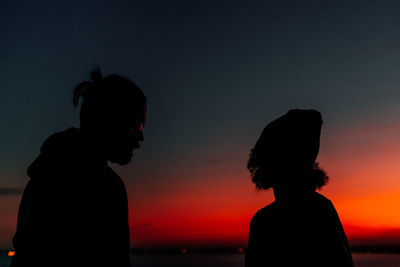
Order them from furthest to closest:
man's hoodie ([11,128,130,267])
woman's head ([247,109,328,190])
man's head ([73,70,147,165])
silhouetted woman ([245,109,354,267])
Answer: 1. woman's head ([247,109,328,190])
2. silhouetted woman ([245,109,354,267])
3. man's head ([73,70,147,165])
4. man's hoodie ([11,128,130,267])

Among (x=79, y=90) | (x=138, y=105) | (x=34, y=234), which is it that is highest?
(x=79, y=90)

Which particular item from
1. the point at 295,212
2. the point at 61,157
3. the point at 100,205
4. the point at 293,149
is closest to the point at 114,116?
the point at 61,157

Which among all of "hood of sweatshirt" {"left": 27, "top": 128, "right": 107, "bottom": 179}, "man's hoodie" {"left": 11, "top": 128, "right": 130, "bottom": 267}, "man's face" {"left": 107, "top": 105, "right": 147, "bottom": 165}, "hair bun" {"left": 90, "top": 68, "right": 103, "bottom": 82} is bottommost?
Answer: "man's hoodie" {"left": 11, "top": 128, "right": 130, "bottom": 267}

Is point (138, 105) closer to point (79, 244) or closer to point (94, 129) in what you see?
point (94, 129)

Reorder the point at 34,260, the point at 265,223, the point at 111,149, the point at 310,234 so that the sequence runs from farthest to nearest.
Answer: the point at 265,223, the point at 310,234, the point at 111,149, the point at 34,260

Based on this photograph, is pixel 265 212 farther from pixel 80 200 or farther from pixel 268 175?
pixel 80 200

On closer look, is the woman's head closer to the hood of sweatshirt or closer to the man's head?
the man's head

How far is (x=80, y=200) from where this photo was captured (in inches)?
62.4

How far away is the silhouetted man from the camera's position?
1.48 m

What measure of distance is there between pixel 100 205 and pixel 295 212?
1.93m

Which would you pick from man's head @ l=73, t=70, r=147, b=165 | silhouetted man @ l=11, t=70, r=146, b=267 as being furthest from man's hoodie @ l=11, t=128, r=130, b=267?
man's head @ l=73, t=70, r=147, b=165

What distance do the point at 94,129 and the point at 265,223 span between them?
1.94 m

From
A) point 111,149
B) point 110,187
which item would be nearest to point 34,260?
point 110,187

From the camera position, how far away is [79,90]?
207cm
